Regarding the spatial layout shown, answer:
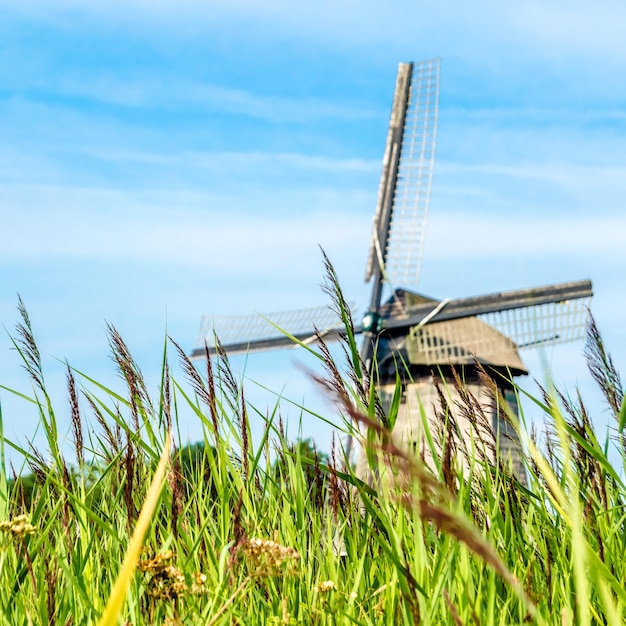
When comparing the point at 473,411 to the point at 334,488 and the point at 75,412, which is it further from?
the point at 75,412

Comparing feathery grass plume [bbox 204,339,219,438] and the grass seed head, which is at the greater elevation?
feathery grass plume [bbox 204,339,219,438]

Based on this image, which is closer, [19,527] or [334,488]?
[19,527]

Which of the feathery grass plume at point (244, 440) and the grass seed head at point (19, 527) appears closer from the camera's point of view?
the grass seed head at point (19, 527)

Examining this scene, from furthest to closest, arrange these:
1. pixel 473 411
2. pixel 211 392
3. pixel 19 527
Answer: pixel 473 411, pixel 211 392, pixel 19 527

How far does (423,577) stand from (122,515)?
4.55ft

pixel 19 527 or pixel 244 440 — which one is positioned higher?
pixel 244 440

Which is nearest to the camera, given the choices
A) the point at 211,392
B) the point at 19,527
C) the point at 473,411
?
the point at 19,527

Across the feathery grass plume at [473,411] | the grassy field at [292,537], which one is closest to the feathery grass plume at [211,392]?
the grassy field at [292,537]

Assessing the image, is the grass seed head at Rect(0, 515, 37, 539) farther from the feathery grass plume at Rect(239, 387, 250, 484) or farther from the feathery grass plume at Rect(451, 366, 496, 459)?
the feathery grass plume at Rect(451, 366, 496, 459)

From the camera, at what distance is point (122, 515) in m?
2.91

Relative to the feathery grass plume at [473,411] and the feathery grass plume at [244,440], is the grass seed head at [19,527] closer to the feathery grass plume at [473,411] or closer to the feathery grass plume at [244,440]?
the feathery grass plume at [244,440]

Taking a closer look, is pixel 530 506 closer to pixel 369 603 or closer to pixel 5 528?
pixel 369 603

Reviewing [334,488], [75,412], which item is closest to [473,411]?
[334,488]

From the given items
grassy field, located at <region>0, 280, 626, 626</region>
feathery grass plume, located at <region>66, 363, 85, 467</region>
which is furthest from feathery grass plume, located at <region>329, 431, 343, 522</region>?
feathery grass plume, located at <region>66, 363, 85, 467</region>
